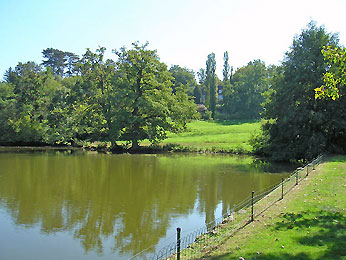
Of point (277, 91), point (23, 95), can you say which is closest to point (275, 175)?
point (277, 91)

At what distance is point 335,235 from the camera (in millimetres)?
9500

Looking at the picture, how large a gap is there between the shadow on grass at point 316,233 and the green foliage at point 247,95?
76181 millimetres

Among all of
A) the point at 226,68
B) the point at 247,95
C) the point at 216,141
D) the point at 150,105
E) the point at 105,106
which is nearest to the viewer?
the point at 150,105

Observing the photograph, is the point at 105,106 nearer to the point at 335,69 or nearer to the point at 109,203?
the point at 109,203

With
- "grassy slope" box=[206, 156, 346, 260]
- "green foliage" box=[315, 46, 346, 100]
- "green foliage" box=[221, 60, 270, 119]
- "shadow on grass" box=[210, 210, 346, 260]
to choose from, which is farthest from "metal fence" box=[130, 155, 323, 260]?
"green foliage" box=[221, 60, 270, 119]

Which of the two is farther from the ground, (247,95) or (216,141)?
(247,95)

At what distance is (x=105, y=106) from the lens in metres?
48.2

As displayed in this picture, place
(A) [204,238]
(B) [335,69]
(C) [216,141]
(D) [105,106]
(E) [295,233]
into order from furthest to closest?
(C) [216,141]
(D) [105,106]
(B) [335,69]
(A) [204,238]
(E) [295,233]

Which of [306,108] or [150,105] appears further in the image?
[150,105]

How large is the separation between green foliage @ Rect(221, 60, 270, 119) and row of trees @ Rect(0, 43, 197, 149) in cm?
3910

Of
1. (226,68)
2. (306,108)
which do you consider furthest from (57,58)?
(306,108)

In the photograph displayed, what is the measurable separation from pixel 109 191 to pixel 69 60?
372 ft

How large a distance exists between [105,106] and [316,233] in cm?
4117

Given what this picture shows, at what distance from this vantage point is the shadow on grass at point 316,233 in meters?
8.26
